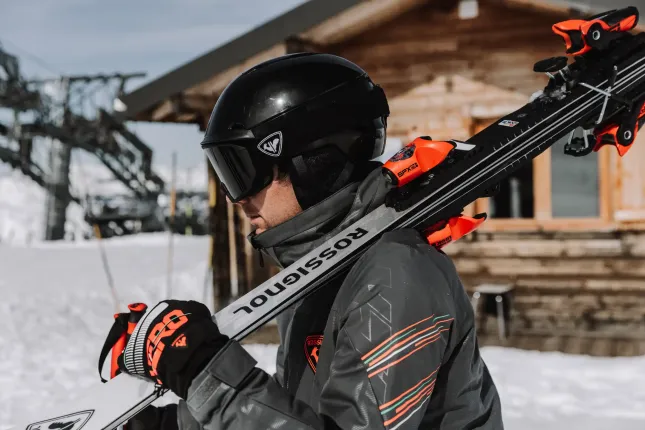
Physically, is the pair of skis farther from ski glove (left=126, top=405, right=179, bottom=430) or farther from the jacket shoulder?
ski glove (left=126, top=405, right=179, bottom=430)

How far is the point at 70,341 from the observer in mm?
7871

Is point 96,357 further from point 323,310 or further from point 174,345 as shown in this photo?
point 174,345

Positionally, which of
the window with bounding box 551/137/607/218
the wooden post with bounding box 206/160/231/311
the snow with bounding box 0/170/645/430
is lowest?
the snow with bounding box 0/170/645/430

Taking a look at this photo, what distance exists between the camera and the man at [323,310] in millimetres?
1246

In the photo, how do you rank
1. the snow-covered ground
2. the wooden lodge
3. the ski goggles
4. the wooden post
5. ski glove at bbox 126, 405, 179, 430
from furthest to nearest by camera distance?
the wooden post < the wooden lodge < the snow-covered ground < ski glove at bbox 126, 405, 179, 430 < the ski goggles

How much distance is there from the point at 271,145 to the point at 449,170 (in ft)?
1.49

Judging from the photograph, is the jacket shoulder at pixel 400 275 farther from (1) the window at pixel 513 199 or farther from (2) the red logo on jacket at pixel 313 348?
(1) the window at pixel 513 199

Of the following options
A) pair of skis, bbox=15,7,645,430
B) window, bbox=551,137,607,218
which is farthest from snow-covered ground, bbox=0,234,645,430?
pair of skis, bbox=15,7,645,430

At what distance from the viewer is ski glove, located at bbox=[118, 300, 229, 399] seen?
1286mm

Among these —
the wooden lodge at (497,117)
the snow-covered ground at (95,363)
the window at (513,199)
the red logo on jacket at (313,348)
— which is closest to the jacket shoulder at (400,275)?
the red logo on jacket at (313,348)

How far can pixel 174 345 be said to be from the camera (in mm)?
1301

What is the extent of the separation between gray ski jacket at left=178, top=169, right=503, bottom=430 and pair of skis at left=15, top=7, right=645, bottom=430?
9 centimetres

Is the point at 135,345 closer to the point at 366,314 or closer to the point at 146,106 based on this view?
the point at 366,314

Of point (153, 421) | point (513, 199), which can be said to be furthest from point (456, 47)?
point (153, 421)
